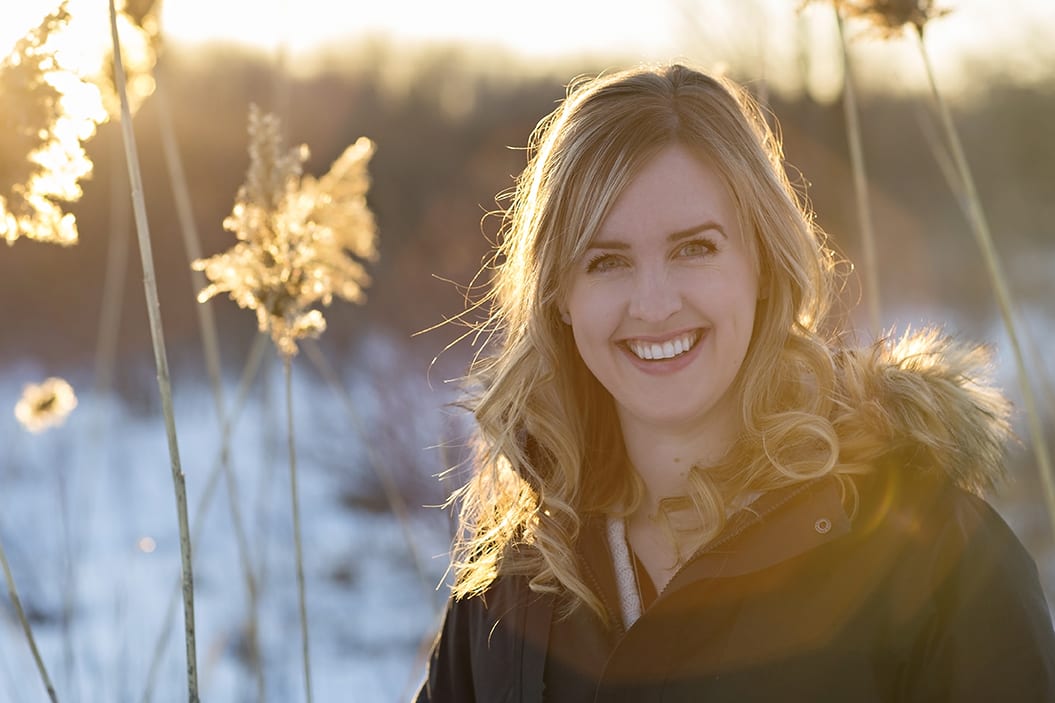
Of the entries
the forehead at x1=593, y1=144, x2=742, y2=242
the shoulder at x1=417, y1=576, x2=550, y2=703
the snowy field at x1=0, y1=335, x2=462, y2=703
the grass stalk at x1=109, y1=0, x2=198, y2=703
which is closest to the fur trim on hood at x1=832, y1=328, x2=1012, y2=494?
the forehead at x1=593, y1=144, x2=742, y2=242

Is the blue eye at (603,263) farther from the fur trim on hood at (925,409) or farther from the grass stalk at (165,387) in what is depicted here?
the grass stalk at (165,387)

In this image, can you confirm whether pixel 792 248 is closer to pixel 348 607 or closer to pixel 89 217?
pixel 348 607

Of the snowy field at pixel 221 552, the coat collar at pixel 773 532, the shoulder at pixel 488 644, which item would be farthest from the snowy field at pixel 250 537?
the coat collar at pixel 773 532

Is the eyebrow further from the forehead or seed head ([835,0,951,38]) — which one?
seed head ([835,0,951,38])

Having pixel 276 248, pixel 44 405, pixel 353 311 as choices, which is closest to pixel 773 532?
pixel 276 248

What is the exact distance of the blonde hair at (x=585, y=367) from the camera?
1637 millimetres

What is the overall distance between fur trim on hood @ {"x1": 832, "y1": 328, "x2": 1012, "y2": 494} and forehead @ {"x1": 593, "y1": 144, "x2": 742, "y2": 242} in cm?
28

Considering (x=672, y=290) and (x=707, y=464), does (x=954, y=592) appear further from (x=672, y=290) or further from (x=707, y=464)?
(x=672, y=290)

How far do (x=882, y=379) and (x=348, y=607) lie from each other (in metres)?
4.39

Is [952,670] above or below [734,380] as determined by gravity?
below

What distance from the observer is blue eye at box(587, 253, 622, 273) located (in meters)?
1.67

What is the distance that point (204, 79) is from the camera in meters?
11.7

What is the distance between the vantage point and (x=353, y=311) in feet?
26.9

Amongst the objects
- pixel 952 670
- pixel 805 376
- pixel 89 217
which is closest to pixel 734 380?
pixel 805 376
